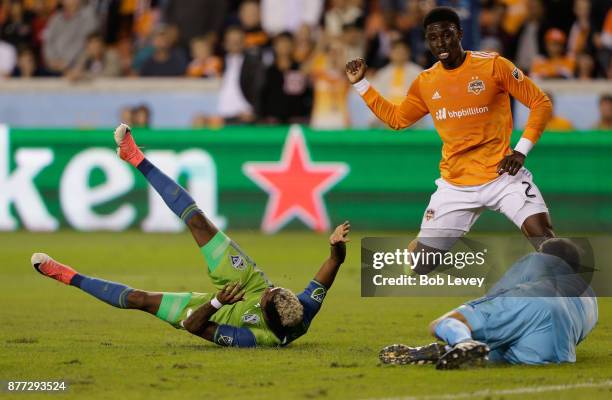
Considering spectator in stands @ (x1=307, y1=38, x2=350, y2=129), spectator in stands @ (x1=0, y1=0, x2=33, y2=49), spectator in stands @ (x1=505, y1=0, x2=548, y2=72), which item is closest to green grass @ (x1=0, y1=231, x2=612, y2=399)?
spectator in stands @ (x1=307, y1=38, x2=350, y2=129)

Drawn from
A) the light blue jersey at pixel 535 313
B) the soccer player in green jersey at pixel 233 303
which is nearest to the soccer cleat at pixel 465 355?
the light blue jersey at pixel 535 313

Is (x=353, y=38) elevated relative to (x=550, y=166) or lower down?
elevated

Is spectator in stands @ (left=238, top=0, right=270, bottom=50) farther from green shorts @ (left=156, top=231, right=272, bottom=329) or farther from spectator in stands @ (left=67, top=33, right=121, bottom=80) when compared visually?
green shorts @ (left=156, top=231, right=272, bottom=329)

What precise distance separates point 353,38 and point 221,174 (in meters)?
2.97

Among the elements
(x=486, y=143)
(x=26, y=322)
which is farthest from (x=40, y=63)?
(x=486, y=143)

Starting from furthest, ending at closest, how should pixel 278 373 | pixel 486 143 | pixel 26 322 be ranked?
pixel 26 322
pixel 486 143
pixel 278 373

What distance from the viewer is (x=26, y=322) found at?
429 inches

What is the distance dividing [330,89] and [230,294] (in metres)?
11.6

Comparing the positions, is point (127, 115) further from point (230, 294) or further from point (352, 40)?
point (230, 294)

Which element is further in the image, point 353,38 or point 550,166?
point 353,38

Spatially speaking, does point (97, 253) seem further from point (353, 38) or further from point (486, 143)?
point (486, 143)

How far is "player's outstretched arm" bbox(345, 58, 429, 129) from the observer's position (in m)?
10.6

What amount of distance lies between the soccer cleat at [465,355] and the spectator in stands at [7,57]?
1608 cm

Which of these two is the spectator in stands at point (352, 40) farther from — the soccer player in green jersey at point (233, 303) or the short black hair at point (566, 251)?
the short black hair at point (566, 251)
